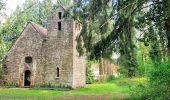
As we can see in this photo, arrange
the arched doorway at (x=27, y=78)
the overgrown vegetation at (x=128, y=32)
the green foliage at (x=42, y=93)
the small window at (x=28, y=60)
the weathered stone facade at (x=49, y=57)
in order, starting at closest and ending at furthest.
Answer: the overgrown vegetation at (x=128, y=32) → the green foliage at (x=42, y=93) → the weathered stone facade at (x=49, y=57) → the small window at (x=28, y=60) → the arched doorway at (x=27, y=78)

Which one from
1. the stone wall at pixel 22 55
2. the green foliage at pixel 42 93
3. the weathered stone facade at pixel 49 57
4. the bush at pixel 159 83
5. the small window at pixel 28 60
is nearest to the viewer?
the bush at pixel 159 83

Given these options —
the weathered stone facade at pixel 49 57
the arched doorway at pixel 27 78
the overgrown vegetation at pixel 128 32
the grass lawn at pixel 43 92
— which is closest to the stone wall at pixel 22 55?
the weathered stone facade at pixel 49 57

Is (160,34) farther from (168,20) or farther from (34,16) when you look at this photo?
(34,16)

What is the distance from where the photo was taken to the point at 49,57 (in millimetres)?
36781

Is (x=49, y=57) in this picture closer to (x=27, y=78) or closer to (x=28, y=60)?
(x=28, y=60)

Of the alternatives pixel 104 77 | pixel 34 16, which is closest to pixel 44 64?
pixel 104 77

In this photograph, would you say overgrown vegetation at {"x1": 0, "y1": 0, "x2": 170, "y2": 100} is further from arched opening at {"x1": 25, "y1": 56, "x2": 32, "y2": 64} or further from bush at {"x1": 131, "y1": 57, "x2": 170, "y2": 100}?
arched opening at {"x1": 25, "y1": 56, "x2": 32, "y2": 64}

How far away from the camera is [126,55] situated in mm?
16438

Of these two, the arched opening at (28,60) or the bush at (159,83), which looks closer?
the bush at (159,83)

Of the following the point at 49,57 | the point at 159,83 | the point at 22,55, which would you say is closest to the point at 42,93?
the point at 49,57

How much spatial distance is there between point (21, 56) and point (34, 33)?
10.2 feet

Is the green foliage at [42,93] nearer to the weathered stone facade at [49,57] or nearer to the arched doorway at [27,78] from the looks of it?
the weathered stone facade at [49,57]

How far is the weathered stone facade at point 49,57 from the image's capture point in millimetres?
35375

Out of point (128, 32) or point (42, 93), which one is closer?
point (128, 32)
